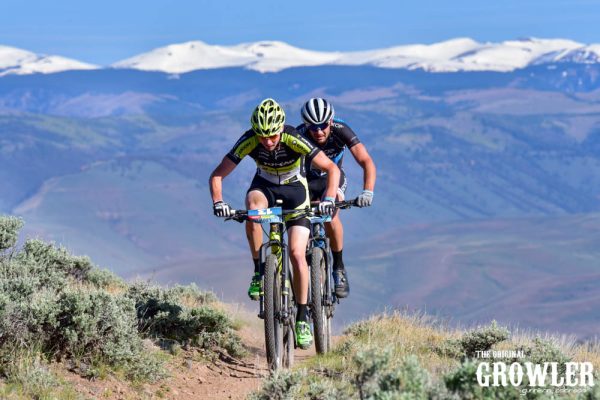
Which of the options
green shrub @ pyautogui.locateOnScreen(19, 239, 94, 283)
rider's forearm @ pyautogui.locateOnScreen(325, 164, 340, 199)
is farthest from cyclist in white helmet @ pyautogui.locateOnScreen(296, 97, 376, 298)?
green shrub @ pyautogui.locateOnScreen(19, 239, 94, 283)

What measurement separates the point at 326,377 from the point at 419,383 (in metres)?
3.01

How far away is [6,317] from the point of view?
770 cm

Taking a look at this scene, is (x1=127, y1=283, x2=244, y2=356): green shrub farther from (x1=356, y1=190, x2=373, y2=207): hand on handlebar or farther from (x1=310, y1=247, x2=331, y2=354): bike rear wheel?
(x1=356, y1=190, x2=373, y2=207): hand on handlebar

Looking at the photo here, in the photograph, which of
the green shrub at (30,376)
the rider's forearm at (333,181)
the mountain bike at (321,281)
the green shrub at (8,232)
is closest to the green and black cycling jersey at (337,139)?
the mountain bike at (321,281)

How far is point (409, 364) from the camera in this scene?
5.96m

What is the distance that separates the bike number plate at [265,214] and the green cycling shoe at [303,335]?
1078mm

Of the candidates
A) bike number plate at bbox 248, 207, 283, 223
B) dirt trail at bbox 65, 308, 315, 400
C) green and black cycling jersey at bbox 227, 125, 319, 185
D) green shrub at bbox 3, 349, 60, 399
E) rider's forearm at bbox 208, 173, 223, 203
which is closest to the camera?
green shrub at bbox 3, 349, 60, 399

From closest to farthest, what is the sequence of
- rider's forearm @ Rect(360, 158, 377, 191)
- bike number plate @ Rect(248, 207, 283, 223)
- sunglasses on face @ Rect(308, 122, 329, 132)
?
bike number plate @ Rect(248, 207, 283, 223), sunglasses on face @ Rect(308, 122, 329, 132), rider's forearm @ Rect(360, 158, 377, 191)

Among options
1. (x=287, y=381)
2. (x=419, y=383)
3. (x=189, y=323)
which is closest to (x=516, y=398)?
(x=419, y=383)

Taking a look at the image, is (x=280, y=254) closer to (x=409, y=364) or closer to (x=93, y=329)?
(x=93, y=329)

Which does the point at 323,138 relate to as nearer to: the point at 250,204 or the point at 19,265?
the point at 250,204

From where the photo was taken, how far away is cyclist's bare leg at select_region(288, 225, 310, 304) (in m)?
9.38

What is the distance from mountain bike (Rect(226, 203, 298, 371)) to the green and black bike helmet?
77cm

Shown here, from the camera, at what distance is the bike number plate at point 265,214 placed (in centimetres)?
925
